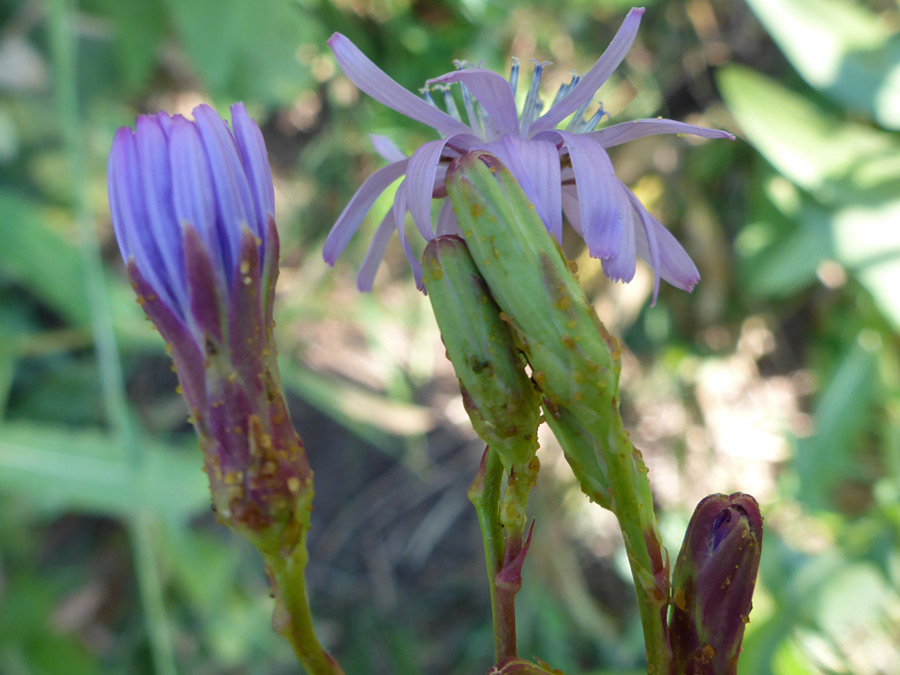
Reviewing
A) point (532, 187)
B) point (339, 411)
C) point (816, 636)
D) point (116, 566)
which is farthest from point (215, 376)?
point (116, 566)

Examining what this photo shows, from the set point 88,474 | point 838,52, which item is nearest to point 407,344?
point 88,474

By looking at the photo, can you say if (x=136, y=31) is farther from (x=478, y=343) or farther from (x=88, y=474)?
(x=478, y=343)

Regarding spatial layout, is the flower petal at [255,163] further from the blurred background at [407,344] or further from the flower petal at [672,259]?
the blurred background at [407,344]

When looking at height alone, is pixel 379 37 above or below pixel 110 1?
below

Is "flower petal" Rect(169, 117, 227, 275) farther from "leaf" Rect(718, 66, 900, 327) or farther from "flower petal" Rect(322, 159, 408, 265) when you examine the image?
"leaf" Rect(718, 66, 900, 327)

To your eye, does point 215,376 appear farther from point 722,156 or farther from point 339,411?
point 722,156

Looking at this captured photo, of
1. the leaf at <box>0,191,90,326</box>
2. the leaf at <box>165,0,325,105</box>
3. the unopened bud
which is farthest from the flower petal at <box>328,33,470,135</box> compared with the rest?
the leaf at <box>0,191,90,326</box>
